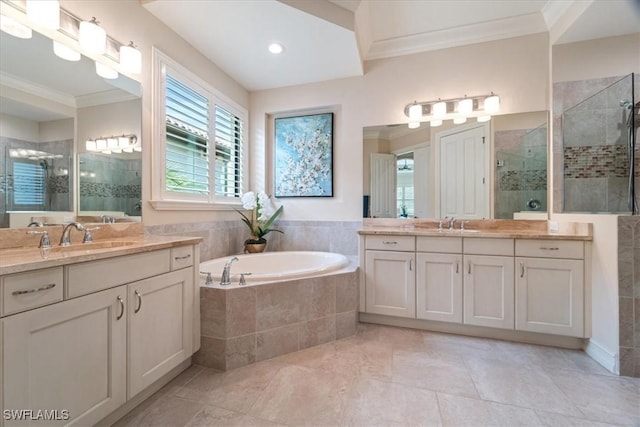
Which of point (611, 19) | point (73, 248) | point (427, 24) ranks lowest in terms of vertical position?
point (73, 248)

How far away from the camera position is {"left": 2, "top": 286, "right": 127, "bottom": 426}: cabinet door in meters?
0.89

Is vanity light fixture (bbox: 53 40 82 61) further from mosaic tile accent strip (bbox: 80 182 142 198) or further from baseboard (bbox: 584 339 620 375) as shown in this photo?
baseboard (bbox: 584 339 620 375)

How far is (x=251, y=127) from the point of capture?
10.8 feet

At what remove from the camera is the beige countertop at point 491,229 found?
2.01m

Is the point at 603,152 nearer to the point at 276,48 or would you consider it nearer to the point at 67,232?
the point at 276,48

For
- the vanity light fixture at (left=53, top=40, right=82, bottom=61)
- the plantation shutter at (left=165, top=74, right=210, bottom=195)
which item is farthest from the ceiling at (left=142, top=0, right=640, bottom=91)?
the vanity light fixture at (left=53, top=40, right=82, bottom=61)

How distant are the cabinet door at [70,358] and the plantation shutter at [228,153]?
171 centimetres

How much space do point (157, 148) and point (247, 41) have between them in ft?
3.93

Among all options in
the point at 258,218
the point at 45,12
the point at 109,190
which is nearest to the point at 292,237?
the point at 258,218

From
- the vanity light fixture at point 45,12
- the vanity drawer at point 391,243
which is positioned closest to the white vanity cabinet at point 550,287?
the vanity drawer at point 391,243

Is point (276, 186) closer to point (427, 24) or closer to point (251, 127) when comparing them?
point (251, 127)

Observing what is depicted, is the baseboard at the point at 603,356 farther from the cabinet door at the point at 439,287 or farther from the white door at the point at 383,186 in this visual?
the white door at the point at 383,186

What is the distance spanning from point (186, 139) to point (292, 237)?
1506 mm

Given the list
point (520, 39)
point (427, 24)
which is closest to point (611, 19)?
point (520, 39)
